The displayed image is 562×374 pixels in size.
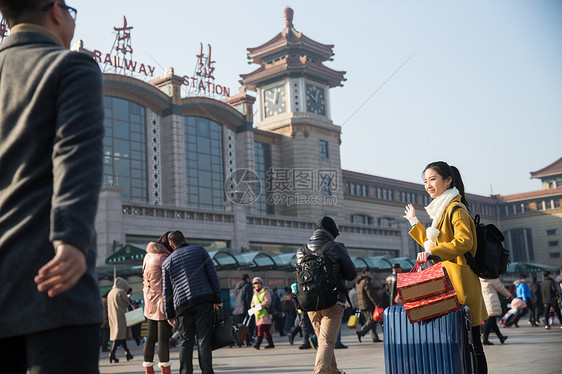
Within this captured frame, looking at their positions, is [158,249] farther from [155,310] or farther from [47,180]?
[47,180]

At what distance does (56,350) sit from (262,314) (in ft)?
43.9

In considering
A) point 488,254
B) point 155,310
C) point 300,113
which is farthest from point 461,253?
point 300,113

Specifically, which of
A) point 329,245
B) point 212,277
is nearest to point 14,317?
point 329,245

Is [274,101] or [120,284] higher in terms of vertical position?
[274,101]

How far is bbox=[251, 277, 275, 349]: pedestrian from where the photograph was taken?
1487cm

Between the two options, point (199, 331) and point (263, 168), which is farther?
point (263, 168)

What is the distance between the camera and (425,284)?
473 centimetres

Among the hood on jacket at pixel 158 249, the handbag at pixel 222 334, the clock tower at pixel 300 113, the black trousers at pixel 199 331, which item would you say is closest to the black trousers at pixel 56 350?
the black trousers at pixel 199 331

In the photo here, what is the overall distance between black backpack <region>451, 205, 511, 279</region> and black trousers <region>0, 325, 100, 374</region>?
354cm

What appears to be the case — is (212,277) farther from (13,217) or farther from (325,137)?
(325,137)

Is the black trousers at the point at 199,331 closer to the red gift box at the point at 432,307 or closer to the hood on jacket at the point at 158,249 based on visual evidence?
the hood on jacket at the point at 158,249

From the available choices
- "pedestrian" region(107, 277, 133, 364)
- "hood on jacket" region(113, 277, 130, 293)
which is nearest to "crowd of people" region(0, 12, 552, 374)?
"pedestrian" region(107, 277, 133, 364)

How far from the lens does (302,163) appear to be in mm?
52375

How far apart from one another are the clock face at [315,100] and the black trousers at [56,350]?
178 feet
